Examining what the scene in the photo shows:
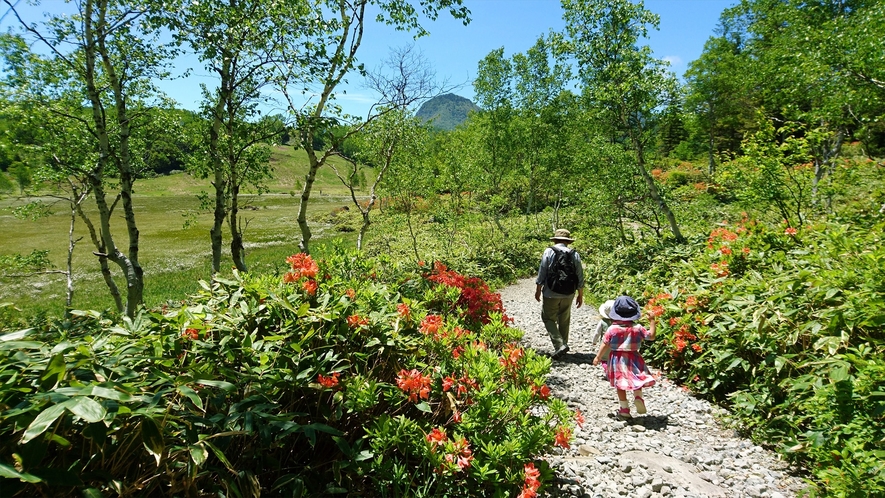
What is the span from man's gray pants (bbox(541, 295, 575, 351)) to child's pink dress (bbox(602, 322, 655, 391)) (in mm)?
1729

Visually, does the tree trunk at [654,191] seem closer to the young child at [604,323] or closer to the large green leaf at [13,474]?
the young child at [604,323]

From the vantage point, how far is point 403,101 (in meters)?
9.31

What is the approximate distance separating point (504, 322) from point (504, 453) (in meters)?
2.13

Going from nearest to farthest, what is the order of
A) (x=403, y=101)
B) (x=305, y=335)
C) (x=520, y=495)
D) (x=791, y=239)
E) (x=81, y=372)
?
(x=81, y=372), (x=520, y=495), (x=305, y=335), (x=791, y=239), (x=403, y=101)

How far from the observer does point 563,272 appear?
6.57m

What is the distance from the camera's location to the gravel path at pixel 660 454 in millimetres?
3391

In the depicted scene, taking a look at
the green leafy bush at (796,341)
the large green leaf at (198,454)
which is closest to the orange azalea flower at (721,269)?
the green leafy bush at (796,341)

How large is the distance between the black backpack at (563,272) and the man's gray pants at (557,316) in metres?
0.18

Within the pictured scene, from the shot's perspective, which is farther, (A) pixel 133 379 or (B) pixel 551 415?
(B) pixel 551 415

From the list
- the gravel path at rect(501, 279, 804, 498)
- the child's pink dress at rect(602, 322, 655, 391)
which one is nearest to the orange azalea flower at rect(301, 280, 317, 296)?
the gravel path at rect(501, 279, 804, 498)

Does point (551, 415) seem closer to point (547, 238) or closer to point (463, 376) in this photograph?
point (463, 376)

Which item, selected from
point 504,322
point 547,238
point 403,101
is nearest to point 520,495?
point 504,322

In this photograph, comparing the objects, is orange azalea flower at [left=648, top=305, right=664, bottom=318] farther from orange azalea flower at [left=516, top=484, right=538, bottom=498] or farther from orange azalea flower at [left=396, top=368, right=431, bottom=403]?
orange azalea flower at [left=396, top=368, right=431, bottom=403]

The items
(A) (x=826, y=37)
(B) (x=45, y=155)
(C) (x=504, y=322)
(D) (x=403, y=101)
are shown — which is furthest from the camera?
(A) (x=826, y=37)
